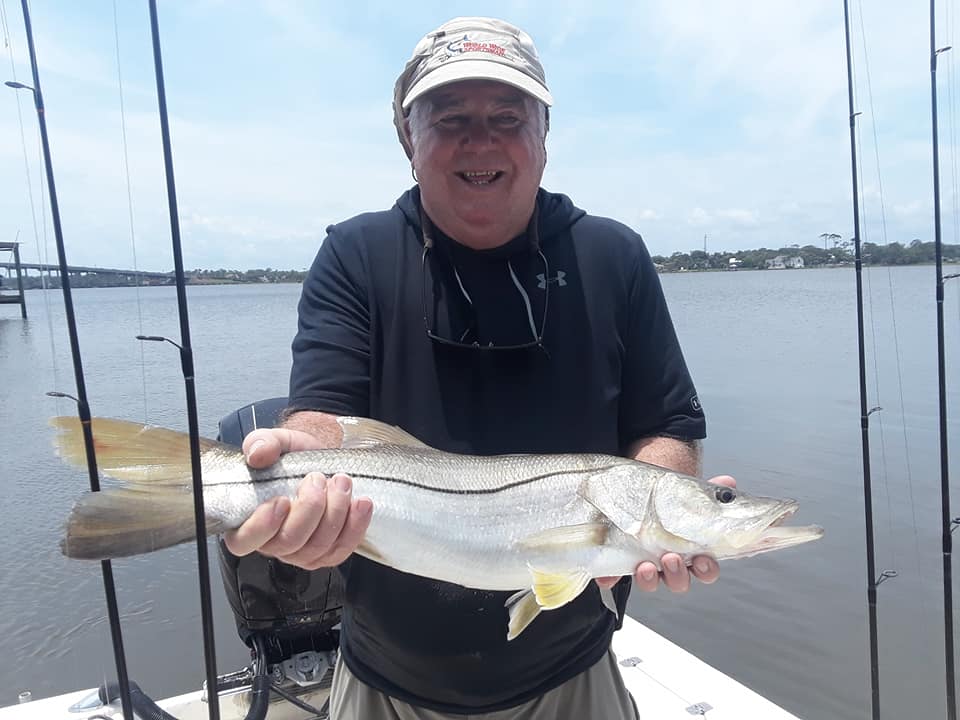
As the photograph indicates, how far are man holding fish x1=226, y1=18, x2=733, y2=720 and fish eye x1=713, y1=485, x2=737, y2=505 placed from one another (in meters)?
0.05

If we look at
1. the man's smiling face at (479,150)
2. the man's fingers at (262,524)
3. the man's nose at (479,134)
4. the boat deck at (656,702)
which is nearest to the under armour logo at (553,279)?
the man's smiling face at (479,150)

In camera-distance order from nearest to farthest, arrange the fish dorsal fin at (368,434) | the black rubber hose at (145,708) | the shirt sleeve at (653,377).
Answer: the fish dorsal fin at (368,434)
the shirt sleeve at (653,377)
the black rubber hose at (145,708)

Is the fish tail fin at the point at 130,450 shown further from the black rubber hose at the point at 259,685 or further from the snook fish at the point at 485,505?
the black rubber hose at the point at 259,685

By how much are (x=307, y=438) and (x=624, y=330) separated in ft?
3.83

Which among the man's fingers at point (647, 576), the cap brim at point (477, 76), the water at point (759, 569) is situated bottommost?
the water at point (759, 569)

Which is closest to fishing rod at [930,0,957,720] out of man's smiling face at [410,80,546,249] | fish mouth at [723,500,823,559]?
fish mouth at [723,500,823,559]

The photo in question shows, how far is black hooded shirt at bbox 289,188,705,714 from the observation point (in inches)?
90.7

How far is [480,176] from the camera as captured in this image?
2.37 meters

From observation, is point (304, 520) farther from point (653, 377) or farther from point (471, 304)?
point (653, 377)

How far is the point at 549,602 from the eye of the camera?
2117mm

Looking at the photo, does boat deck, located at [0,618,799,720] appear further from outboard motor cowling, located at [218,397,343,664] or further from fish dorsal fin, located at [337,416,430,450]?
fish dorsal fin, located at [337,416,430,450]

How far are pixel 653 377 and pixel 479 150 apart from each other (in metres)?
1.00

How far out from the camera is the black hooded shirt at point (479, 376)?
2305 mm

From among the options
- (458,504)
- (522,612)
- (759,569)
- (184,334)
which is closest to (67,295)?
(184,334)
